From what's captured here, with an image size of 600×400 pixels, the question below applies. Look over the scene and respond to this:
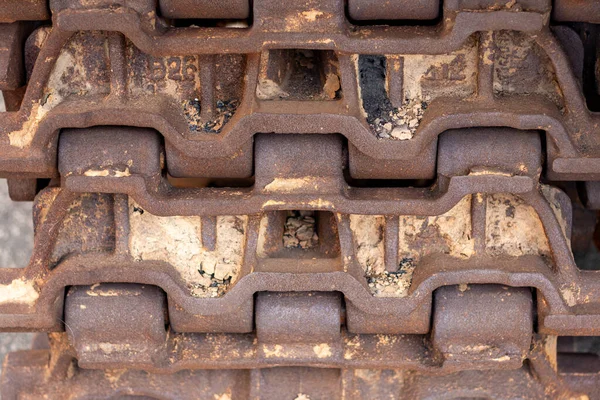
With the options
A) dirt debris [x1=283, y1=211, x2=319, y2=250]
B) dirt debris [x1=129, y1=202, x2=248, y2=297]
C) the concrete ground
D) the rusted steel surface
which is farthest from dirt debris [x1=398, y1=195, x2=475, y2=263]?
the concrete ground

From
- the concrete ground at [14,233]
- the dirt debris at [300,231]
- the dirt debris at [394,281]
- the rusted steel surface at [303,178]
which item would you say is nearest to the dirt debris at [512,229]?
the rusted steel surface at [303,178]

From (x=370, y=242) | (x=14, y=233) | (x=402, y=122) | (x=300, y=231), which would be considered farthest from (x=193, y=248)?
(x=14, y=233)

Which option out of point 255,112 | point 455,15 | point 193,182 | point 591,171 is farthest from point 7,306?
point 591,171

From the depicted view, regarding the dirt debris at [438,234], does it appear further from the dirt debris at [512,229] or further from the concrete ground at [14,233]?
the concrete ground at [14,233]

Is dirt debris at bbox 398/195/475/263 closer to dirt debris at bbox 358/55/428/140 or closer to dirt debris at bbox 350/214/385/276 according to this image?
dirt debris at bbox 350/214/385/276

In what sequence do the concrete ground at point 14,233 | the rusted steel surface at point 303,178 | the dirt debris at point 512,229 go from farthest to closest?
1. the concrete ground at point 14,233
2. the dirt debris at point 512,229
3. the rusted steel surface at point 303,178

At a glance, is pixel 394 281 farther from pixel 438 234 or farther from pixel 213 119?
pixel 213 119

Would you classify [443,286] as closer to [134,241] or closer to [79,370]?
[134,241]
